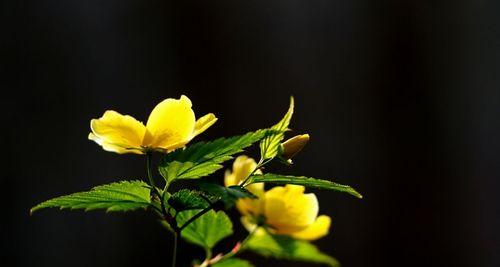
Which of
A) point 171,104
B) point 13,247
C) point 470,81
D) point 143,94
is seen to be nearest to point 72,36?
point 143,94

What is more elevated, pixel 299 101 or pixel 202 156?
pixel 202 156

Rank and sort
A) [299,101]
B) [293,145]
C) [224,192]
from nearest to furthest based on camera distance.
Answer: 1. [224,192]
2. [293,145]
3. [299,101]

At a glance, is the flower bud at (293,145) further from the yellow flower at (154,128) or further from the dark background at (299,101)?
the dark background at (299,101)

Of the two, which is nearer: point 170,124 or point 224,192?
point 224,192

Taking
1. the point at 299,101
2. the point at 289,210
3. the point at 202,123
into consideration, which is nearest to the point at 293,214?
the point at 289,210

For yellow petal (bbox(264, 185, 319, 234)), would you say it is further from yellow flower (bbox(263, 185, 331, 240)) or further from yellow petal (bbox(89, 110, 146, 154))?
yellow petal (bbox(89, 110, 146, 154))

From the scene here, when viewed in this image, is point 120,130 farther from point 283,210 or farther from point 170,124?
point 283,210

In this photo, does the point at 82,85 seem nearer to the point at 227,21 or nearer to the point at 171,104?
the point at 227,21

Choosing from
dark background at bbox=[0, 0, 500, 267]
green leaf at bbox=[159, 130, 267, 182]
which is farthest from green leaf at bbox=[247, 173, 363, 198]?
dark background at bbox=[0, 0, 500, 267]
